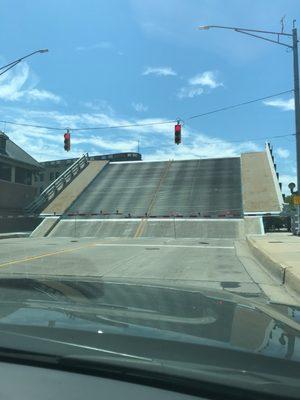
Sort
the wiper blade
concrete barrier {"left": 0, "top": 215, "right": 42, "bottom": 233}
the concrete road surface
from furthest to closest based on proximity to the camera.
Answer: concrete barrier {"left": 0, "top": 215, "right": 42, "bottom": 233}
the concrete road surface
the wiper blade

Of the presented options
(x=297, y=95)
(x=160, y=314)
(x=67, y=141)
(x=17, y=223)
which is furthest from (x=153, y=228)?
(x=160, y=314)

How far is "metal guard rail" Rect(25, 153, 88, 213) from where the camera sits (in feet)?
150

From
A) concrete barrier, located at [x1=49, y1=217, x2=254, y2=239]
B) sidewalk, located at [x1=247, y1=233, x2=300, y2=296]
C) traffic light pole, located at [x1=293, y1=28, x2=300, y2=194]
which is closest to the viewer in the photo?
sidewalk, located at [x1=247, y1=233, x2=300, y2=296]

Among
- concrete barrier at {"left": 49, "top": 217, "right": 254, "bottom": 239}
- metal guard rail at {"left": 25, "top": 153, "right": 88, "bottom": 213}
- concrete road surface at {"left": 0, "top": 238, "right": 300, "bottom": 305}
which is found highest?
metal guard rail at {"left": 25, "top": 153, "right": 88, "bottom": 213}

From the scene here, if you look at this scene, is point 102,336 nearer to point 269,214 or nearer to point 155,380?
point 155,380

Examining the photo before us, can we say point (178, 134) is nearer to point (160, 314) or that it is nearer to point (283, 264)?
point (283, 264)

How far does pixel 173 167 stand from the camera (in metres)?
50.2

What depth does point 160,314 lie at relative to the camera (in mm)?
3055

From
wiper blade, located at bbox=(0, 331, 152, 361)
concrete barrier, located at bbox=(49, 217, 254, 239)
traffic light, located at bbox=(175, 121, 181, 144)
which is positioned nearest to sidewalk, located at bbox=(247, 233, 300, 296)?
wiper blade, located at bbox=(0, 331, 152, 361)

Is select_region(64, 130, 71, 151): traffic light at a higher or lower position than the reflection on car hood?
higher

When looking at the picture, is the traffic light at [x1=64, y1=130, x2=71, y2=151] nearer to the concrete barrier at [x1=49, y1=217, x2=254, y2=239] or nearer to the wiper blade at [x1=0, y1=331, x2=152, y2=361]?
the concrete barrier at [x1=49, y1=217, x2=254, y2=239]

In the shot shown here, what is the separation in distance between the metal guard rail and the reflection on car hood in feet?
138

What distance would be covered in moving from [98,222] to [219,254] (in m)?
19.3

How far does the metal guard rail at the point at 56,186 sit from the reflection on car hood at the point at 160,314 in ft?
138
